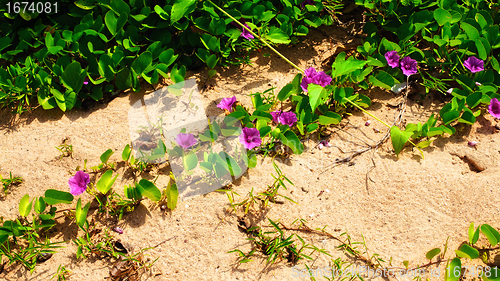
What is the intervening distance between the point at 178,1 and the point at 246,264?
1603mm

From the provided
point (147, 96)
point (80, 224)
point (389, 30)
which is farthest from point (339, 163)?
point (80, 224)

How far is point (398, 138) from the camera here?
1.92 metres

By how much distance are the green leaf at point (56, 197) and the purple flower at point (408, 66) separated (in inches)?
82.1

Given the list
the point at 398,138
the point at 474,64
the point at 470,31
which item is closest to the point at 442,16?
the point at 470,31

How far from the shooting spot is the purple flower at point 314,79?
6.87ft

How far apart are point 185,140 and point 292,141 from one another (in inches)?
23.8

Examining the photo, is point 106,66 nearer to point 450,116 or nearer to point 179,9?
point 179,9

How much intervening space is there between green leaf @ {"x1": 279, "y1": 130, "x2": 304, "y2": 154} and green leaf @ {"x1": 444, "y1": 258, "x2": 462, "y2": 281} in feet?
3.02

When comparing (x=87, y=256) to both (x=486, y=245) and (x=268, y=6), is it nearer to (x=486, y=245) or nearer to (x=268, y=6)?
(x=268, y=6)

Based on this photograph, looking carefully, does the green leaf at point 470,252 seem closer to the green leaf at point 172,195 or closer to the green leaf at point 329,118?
the green leaf at point 329,118

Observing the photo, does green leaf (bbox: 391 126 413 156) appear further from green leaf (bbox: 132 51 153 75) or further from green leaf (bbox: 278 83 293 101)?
green leaf (bbox: 132 51 153 75)

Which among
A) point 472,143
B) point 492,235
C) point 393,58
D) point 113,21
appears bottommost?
point 492,235

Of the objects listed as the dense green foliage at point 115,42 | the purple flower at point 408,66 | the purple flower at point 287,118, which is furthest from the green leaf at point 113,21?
the purple flower at point 408,66

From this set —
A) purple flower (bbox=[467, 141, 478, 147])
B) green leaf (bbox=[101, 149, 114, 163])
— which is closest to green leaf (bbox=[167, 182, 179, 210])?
green leaf (bbox=[101, 149, 114, 163])
